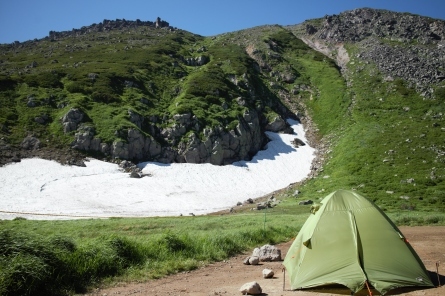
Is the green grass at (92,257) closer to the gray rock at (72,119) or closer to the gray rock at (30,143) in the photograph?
the gray rock at (30,143)

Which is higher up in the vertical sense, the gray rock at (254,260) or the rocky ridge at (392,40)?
the rocky ridge at (392,40)

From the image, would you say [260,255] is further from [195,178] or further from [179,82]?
[179,82]

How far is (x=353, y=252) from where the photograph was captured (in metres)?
10.2

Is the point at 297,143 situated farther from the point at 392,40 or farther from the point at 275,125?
the point at 392,40

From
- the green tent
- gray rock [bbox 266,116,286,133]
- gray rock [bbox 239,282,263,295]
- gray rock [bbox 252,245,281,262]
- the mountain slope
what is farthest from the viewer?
gray rock [bbox 266,116,286,133]

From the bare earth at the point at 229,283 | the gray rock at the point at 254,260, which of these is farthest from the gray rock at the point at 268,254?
the gray rock at the point at 254,260

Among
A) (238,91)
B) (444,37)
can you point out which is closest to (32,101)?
(238,91)

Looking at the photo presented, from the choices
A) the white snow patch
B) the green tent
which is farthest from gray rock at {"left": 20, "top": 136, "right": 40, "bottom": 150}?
the green tent

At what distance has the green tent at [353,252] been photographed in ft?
32.0

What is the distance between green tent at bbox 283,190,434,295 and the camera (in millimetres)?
9758

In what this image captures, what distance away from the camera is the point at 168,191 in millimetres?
52500

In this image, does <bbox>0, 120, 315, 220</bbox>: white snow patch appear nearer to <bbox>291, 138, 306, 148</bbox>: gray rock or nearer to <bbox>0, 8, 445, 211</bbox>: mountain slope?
<bbox>0, 8, 445, 211</bbox>: mountain slope

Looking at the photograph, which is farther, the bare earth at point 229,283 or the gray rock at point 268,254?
the gray rock at point 268,254

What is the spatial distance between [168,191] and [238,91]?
149ft
